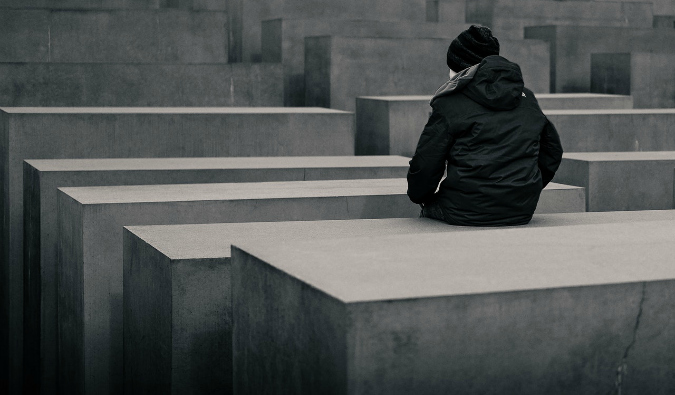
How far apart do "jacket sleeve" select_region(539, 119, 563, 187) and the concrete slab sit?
0.33m

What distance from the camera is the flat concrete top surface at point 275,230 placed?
5.29 meters

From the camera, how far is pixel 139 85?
1180 cm

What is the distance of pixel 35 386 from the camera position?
8.34 m

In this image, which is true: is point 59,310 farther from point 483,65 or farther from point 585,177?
point 585,177

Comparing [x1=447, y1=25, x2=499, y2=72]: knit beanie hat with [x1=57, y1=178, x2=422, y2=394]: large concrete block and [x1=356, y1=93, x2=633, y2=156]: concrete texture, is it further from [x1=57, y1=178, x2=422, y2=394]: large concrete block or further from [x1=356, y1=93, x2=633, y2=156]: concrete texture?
[x1=356, y1=93, x2=633, y2=156]: concrete texture

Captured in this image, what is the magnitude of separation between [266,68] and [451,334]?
9.27 metres

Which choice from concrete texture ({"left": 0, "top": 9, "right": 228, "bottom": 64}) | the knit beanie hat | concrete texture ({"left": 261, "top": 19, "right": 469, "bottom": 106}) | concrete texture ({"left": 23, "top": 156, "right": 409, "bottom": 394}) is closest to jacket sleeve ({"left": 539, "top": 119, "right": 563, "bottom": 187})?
the knit beanie hat

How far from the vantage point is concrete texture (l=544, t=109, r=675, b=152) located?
10695 mm

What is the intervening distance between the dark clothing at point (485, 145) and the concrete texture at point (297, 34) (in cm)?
767

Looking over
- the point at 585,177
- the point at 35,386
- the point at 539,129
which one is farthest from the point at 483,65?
the point at 35,386

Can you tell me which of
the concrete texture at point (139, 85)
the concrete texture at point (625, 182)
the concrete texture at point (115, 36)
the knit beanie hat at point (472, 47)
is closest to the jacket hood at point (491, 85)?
the knit beanie hat at point (472, 47)

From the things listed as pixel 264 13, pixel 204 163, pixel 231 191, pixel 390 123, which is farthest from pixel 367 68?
pixel 231 191

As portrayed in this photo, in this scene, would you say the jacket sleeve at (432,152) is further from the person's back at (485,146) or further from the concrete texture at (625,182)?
the concrete texture at (625,182)

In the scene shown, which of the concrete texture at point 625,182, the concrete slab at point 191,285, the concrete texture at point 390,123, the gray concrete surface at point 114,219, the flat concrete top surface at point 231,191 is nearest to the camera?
the concrete slab at point 191,285
